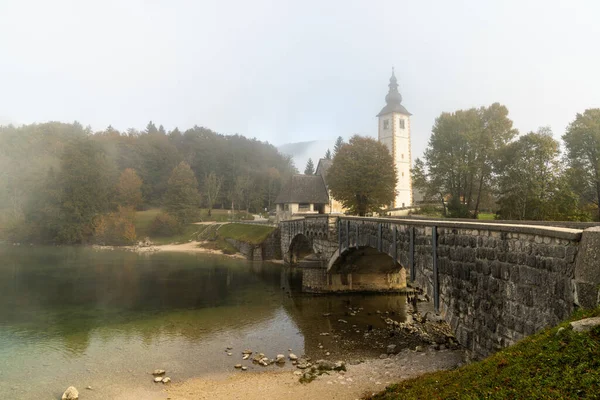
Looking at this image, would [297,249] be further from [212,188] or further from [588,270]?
[212,188]

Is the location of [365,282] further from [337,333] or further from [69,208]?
[69,208]

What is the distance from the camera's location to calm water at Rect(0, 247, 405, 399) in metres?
16.0

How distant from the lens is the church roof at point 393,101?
220 ft

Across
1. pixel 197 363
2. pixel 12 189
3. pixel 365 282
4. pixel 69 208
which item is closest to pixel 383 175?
pixel 365 282

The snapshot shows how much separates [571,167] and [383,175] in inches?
704

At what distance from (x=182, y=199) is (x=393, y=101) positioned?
46807 mm

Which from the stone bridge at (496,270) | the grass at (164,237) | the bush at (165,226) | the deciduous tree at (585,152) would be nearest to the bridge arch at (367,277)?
the stone bridge at (496,270)

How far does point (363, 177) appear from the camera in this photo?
4325cm

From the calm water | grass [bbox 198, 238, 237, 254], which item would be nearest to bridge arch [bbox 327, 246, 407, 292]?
the calm water

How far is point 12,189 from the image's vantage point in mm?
75500

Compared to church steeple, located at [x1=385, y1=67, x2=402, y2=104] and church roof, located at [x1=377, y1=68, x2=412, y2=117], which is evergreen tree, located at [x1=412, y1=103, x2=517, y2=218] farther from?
church steeple, located at [x1=385, y1=67, x2=402, y2=104]

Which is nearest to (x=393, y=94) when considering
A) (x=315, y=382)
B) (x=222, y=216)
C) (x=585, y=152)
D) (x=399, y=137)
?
(x=399, y=137)

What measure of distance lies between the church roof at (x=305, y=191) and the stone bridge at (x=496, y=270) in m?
37.1

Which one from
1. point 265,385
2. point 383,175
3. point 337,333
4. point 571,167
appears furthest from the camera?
point 383,175
